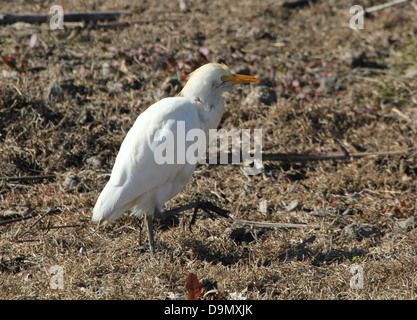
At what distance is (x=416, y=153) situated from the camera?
5281 millimetres

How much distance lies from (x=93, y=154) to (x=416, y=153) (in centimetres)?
317

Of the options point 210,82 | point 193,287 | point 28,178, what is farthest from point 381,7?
point 193,287

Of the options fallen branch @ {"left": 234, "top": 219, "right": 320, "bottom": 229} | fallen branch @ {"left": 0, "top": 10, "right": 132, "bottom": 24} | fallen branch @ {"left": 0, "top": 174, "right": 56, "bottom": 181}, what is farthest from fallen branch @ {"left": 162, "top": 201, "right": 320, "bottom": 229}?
fallen branch @ {"left": 0, "top": 10, "right": 132, "bottom": 24}

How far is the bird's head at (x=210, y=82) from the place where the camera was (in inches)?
163

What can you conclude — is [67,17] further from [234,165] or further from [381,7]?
[381,7]

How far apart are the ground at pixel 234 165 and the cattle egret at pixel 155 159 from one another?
1.15 feet

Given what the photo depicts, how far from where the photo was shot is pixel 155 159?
388 centimetres

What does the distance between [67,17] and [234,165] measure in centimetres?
370

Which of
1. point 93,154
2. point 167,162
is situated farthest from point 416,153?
point 93,154

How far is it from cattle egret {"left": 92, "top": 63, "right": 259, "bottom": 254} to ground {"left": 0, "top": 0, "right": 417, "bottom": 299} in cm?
35

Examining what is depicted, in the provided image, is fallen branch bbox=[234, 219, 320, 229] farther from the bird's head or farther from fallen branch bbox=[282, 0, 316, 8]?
fallen branch bbox=[282, 0, 316, 8]

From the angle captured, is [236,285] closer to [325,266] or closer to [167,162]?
[325,266]

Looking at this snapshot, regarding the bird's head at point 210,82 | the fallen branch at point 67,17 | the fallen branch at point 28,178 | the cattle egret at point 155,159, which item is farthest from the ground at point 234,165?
the bird's head at point 210,82

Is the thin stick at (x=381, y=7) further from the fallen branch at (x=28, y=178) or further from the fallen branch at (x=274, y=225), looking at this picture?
the fallen branch at (x=28, y=178)
